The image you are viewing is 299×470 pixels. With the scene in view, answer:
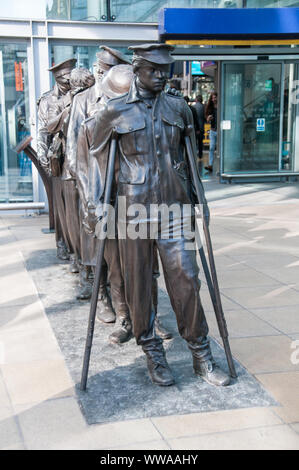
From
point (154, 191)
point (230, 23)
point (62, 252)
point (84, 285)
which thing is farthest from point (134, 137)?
point (230, 23)

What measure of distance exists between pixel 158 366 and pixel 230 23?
380 inches

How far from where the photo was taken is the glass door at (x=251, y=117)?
47.7 feet

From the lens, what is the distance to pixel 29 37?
10.9 m

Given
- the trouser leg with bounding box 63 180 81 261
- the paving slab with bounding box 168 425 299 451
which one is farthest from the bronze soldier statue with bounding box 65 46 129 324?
the paving slab with bounding box 168 425 299 451

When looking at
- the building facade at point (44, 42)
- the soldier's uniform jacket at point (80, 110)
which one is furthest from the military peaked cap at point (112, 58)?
the building facade at point (44, 42)

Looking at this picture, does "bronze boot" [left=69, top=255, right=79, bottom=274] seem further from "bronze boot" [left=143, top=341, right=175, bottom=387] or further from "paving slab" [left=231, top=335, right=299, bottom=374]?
"bronze boot" [left=143, top=341, right=175, bottom=387]

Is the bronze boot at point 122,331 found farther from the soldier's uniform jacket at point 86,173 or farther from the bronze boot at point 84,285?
the bronze boot at point 84,285
